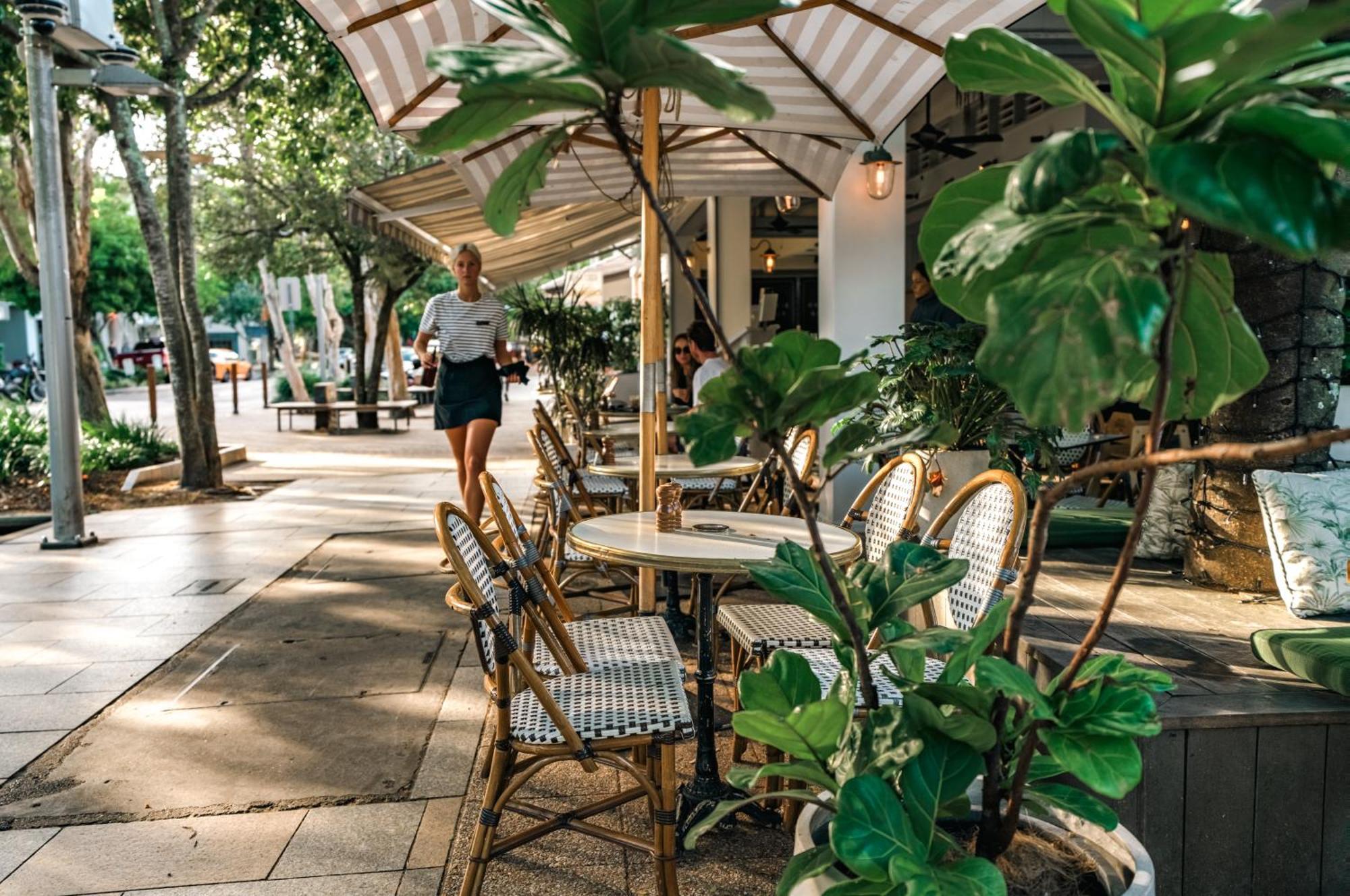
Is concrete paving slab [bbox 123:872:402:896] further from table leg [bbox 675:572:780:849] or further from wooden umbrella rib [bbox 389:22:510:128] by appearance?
wooden umbrella rib [bbox 389:22:510:128]

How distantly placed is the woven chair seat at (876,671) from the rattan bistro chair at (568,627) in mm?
383

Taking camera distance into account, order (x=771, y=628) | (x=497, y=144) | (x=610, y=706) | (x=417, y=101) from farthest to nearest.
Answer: (x=497, y=144), (x=417, y=101), (x=771, y=628), (x=610, y=706)

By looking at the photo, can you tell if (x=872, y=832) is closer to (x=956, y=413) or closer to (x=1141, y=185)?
(x=1141, y=185)

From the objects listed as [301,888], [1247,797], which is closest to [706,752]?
[301,888]

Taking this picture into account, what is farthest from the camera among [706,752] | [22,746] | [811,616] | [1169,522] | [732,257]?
[732,257]

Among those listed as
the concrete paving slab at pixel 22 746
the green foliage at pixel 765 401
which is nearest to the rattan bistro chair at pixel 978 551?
the green foliage at pixel 765 401

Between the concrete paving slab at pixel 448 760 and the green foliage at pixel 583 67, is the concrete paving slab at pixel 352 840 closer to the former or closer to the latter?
the concrete paving slab at pixel 448 760

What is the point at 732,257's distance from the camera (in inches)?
509

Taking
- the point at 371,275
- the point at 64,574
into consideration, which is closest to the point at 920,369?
the point at 64,574

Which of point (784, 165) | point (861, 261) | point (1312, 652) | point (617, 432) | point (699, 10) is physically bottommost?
point (1312, 652)

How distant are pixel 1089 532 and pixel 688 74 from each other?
4402 millimetres

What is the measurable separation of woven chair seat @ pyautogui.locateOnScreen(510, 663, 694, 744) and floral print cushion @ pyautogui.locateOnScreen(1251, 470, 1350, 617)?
2015 mm

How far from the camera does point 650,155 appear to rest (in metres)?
3.83

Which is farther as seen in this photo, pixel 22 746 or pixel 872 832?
pixel 22 746
